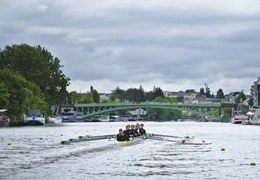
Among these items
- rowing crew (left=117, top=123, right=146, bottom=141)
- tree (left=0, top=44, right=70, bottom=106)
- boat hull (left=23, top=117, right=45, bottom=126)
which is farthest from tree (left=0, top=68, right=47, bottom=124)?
rowing crew (left=117, top=123, right=146, bottom=141)

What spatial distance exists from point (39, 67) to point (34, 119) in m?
17.4

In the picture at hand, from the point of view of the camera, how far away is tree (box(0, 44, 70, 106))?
5236 inches

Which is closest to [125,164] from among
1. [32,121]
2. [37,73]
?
[32,121]

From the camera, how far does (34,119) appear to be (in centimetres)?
12312

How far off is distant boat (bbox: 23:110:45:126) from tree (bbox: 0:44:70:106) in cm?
1174

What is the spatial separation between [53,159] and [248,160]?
13281 mm

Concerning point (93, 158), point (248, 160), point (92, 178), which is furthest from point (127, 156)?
point (92, 178)

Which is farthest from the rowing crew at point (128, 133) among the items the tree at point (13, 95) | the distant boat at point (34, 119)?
the distant boat at point (34, 119)

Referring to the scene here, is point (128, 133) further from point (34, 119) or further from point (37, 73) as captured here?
point (37, 73)

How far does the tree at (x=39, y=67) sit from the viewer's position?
133000 millimetres

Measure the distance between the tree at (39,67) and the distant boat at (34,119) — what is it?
38.5ft

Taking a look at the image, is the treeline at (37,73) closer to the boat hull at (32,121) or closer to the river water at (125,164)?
the boat hull at (32,121)

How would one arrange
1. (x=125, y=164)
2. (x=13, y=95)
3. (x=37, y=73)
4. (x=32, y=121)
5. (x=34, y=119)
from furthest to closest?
(x=37, y=73) < (x=34, y=119) < (x=32, y=121) < (x=13, y=95) < (x=125, y=164)

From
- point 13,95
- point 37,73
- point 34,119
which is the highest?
point 37,73
